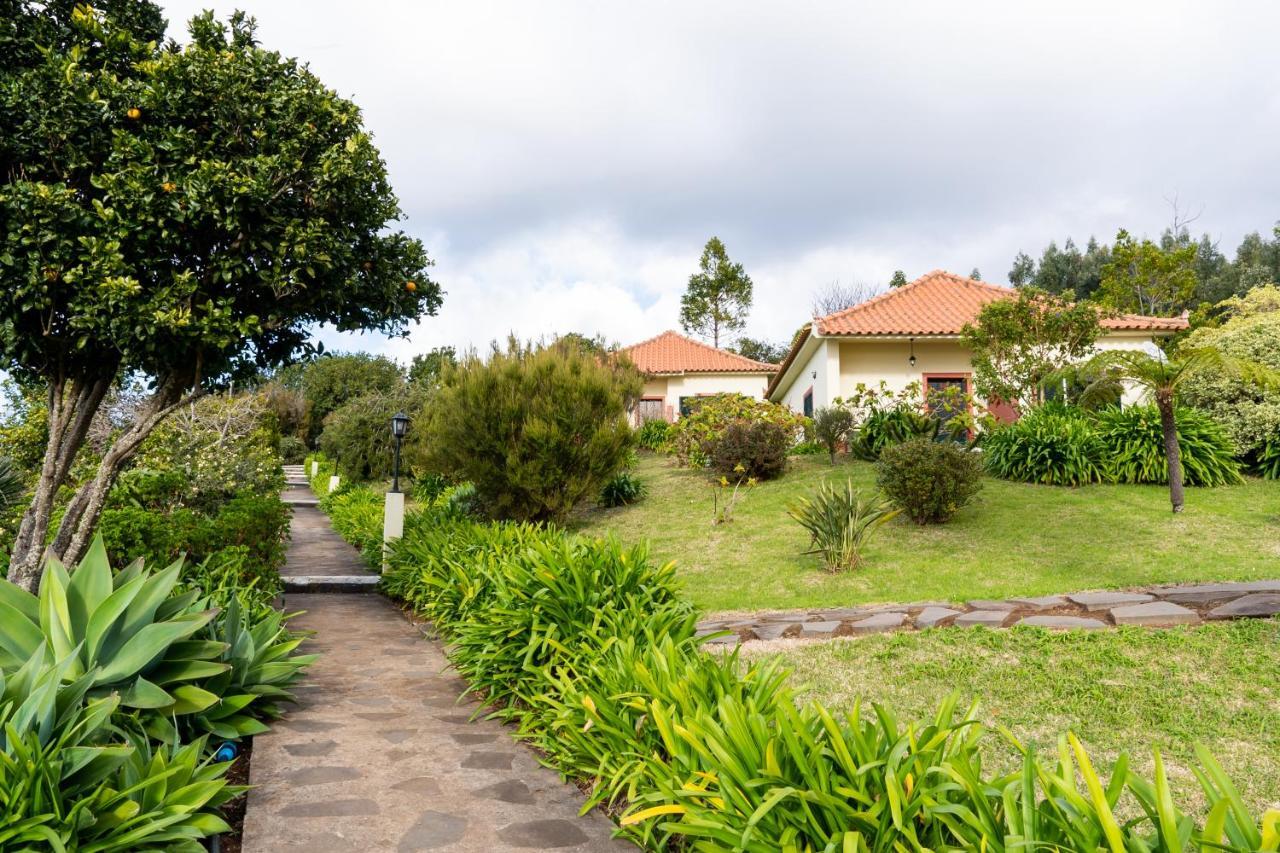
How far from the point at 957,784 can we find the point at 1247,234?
154 feet

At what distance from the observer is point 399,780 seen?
361cm

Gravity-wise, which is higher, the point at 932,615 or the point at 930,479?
the point at 930,479

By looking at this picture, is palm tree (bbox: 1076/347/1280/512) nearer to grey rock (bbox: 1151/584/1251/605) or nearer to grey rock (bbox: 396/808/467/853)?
grey rock (bbox: 1151/584/1251/605)

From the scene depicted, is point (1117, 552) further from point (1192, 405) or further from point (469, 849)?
point (469, 849)

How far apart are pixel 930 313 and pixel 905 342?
1289 mm

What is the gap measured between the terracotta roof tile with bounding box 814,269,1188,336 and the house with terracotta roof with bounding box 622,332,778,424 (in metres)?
9.31

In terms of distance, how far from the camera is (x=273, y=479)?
1612 cm

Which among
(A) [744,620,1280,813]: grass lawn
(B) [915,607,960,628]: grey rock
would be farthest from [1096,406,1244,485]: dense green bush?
(A) [744,620,1280,813]: grass lawn

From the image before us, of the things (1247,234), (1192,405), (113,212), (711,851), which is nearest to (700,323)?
(1247,234)

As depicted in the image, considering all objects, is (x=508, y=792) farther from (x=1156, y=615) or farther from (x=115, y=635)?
(x=1156, y=615)

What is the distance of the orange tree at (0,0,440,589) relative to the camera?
217 inches

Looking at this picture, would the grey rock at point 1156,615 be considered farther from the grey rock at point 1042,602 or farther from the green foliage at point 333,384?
the green foliage at point 333,384

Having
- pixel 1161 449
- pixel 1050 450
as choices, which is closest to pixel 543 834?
pixel 1050 450

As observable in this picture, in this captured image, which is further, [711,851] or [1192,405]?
[1192,405]
